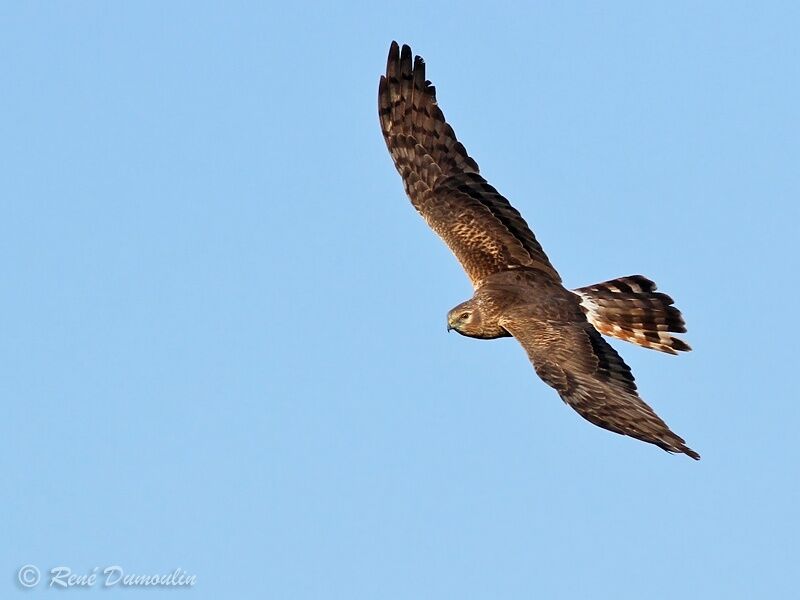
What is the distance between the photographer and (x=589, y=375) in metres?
15.8

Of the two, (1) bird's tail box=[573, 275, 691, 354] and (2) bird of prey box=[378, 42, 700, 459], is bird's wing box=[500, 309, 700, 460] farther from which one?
(1) bird's tail box=[573, 275, 691, 354]

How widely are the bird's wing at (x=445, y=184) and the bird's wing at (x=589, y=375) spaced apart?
136cm

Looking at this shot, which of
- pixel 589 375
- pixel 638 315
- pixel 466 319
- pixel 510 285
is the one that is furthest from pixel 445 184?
pixel 589 375

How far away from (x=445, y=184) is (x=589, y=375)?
154 inches

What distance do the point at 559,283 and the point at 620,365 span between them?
2086 millimetres

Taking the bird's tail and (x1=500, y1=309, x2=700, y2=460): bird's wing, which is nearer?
(x1=500, y1=309, x2=700, y2=460): bird's wing

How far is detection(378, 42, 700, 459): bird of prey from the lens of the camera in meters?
15.9

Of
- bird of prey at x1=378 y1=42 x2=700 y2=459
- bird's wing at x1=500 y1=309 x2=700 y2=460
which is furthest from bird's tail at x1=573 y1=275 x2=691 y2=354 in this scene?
bird's wing at x1=500 y1=309 x2=700 y2=460

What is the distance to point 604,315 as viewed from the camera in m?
18.0

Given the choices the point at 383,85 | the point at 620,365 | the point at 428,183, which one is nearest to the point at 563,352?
the point at 620,365

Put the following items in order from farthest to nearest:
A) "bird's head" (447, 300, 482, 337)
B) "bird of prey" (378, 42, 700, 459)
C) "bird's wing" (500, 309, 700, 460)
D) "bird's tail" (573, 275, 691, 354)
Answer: "bird's tail" (573, 275, 691, 354)
"bird's head" (447, 300, 482, 337)
"bird of prey" (378, 42, 700, 459)
"bird's wing" (500, 309, 700, 460)

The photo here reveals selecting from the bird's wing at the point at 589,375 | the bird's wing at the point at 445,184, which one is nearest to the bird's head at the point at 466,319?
the bird's wing at the point at 589,375

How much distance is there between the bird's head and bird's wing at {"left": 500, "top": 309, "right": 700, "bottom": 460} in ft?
1.24

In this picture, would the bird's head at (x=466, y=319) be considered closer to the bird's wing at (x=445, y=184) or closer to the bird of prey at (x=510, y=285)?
the bird of prey at (x=510, y=285)
